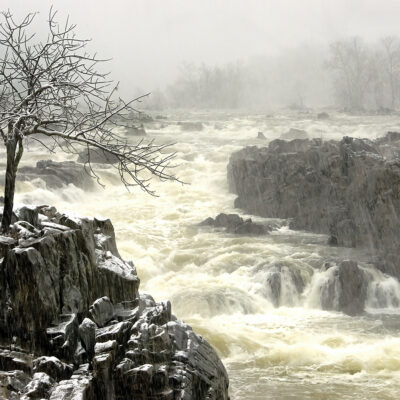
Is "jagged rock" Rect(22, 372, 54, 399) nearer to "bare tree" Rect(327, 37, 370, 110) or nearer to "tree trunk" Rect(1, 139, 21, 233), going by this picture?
"tree trunk" Rect(1, 139, 21, 233)

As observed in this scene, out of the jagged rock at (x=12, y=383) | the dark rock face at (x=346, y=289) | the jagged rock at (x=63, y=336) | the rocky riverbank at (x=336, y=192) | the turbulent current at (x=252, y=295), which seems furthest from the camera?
the rocky riverbank at (x=336, y=192)

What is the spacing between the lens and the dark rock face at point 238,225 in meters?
20.8

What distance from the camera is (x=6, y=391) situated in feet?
20.3

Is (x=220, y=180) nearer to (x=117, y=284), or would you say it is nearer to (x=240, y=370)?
(x=240, y=370)

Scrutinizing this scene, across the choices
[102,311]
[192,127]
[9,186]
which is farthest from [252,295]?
[192,127]

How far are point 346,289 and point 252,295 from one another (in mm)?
2441

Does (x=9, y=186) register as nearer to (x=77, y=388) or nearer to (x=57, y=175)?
(x=77, y=388)

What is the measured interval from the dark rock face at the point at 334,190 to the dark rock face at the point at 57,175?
7.51 metres

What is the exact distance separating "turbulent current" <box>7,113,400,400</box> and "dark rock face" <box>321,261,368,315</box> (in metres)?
0.23

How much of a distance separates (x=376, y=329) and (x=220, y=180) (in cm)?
1851

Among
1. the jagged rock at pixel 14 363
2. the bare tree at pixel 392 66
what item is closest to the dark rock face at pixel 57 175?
the jagged rock at pixel 14 363

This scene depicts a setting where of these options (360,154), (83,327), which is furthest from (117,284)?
(360,154)

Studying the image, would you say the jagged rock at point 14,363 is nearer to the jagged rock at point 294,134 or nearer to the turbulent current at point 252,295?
the turbulent current at point 252,295

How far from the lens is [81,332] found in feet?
23.5
